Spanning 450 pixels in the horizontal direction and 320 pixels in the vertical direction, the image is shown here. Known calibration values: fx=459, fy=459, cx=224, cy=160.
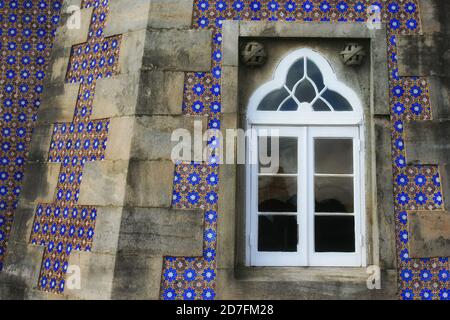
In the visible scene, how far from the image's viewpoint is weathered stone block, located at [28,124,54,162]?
4738 millimetres

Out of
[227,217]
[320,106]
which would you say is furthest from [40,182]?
[320,106]

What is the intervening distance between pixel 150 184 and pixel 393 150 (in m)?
2.21

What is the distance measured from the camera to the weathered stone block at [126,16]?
4.42 meters

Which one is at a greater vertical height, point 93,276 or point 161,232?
point 161,232

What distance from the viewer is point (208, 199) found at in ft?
13.4

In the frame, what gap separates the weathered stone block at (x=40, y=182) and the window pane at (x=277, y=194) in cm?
205

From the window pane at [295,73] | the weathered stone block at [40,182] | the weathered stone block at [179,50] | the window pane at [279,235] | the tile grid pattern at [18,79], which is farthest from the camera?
the tile grid pattern at [18,79]

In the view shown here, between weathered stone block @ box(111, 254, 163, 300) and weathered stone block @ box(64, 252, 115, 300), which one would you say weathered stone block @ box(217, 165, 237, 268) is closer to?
weathered stone block @ box(111, 254, 163, 300)

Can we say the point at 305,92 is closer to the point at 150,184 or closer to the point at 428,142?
the point at 428,142

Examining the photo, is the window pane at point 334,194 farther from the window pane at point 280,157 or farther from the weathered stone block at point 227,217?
the weathered stone block at point 227,217

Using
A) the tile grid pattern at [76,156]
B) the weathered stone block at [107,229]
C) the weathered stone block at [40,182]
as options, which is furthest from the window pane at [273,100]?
the weathered stone block at [40,182]

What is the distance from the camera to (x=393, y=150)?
163 inches

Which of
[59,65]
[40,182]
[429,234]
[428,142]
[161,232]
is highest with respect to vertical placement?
[59,65]

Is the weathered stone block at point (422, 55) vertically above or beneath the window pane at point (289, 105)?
above
